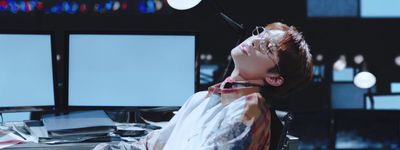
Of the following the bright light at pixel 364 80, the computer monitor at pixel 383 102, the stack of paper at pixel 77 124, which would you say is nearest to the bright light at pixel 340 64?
the bright light at pixel 364 80

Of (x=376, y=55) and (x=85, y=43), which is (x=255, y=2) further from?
(x=85, y=43)

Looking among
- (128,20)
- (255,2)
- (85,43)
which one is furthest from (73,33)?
(255,2)

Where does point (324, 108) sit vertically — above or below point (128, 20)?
below

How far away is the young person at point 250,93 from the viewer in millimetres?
1280

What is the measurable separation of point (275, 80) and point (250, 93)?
0.07m

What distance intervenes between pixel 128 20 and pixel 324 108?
4.34 ft

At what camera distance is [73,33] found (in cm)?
210

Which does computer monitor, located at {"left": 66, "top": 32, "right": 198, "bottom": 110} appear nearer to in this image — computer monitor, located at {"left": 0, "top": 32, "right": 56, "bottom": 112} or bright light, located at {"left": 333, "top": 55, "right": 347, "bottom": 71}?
computer monitor, located at {"left": 0, "top": 32, "right": 56, "bottom": 112}

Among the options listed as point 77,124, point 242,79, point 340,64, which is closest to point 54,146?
point 77,124

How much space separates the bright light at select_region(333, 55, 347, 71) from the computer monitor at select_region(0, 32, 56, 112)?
6.21 feet

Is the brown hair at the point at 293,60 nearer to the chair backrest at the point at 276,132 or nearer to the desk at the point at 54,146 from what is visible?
the chair backrest at the point at 276,132

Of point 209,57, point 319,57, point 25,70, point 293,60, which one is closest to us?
point 293,60

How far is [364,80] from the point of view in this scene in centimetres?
339

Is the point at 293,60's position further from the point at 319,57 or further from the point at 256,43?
the point at 319,57
